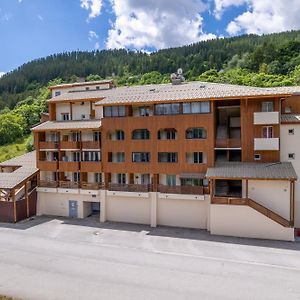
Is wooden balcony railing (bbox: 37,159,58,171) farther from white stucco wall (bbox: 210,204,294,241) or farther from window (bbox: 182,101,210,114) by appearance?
white stucco wall (bbox: 210,204,294,241)

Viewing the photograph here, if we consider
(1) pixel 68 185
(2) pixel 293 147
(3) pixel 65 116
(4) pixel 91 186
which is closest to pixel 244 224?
(2) pixel 293 147

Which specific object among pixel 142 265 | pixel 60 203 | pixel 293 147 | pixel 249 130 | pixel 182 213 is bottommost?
pixel 142 265

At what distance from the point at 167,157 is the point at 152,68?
120 metres

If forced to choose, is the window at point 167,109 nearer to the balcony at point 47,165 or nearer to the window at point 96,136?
the window at point 96,136

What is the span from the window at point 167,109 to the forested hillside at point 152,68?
169ft

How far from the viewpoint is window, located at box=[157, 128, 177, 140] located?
103 ft

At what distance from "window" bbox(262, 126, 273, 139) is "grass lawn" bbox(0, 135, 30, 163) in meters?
60.4

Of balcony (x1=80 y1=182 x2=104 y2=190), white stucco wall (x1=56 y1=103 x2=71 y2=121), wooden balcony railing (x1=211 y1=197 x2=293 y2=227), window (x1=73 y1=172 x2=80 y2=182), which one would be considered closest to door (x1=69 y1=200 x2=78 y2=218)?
balcony (x1=80 y1=182 x2=104 y2=190)

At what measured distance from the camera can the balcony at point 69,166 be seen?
110 feet

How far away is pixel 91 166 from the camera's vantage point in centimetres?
3288

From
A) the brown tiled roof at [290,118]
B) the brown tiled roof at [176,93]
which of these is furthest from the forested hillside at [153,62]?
the brown tiled roof at [290,118]

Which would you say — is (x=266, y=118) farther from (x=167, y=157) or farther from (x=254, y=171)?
(x=167, y=157)

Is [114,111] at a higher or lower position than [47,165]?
higher

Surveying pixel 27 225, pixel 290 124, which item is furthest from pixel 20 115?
pixel 290 124
